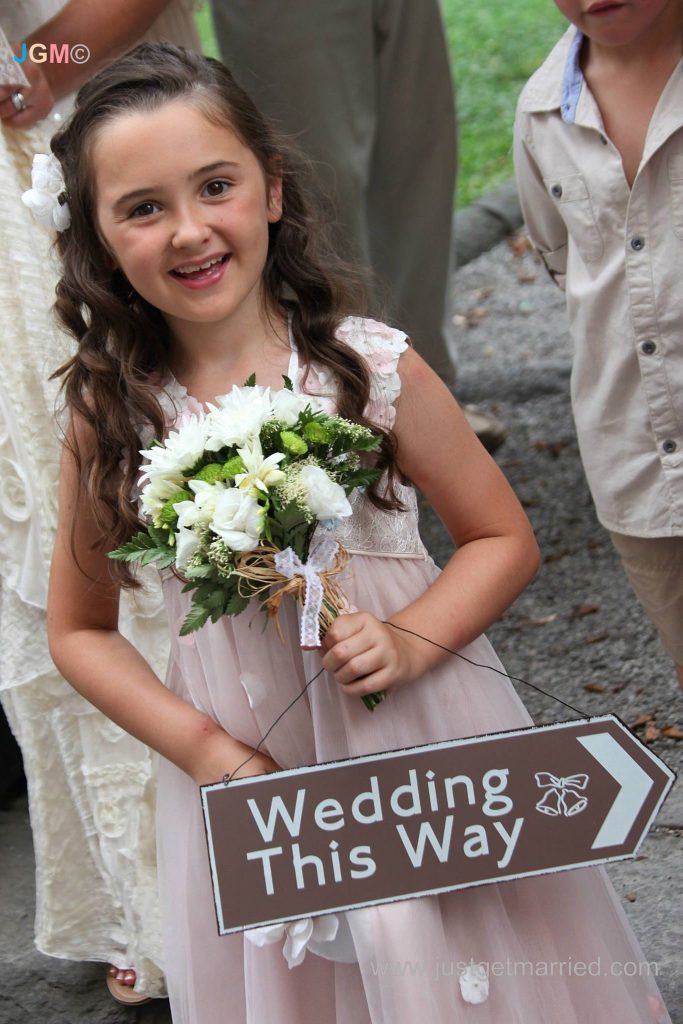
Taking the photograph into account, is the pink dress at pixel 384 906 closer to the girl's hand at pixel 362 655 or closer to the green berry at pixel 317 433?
the girl's hand at pixel 362 655

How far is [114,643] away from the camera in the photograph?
7.21ft

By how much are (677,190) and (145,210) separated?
43.1 inches

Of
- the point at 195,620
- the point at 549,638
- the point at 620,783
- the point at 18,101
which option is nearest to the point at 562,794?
the point at 620,783

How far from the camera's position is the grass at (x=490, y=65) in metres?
7.50

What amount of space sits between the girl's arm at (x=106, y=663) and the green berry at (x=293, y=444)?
1.65 ft

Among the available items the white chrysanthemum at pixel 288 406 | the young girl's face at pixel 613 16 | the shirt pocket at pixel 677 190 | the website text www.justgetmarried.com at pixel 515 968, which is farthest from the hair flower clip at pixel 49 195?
the website text www.justgetmarried.com at pixel 515 968

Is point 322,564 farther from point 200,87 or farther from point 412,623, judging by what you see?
point 200,87

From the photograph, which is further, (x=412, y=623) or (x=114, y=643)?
(x=114, y=643)

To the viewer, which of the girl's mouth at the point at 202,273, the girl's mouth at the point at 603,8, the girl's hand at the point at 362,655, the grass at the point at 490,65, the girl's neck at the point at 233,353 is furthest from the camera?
the grass at the point at 490,65

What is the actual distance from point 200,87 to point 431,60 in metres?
2.23

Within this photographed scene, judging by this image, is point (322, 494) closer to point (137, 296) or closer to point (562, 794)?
point (562, 794)

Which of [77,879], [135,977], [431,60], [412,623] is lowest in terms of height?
[135,977]

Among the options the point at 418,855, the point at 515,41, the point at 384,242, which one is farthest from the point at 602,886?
the point at 515,41

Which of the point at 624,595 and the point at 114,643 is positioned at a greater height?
the point at 114,643
